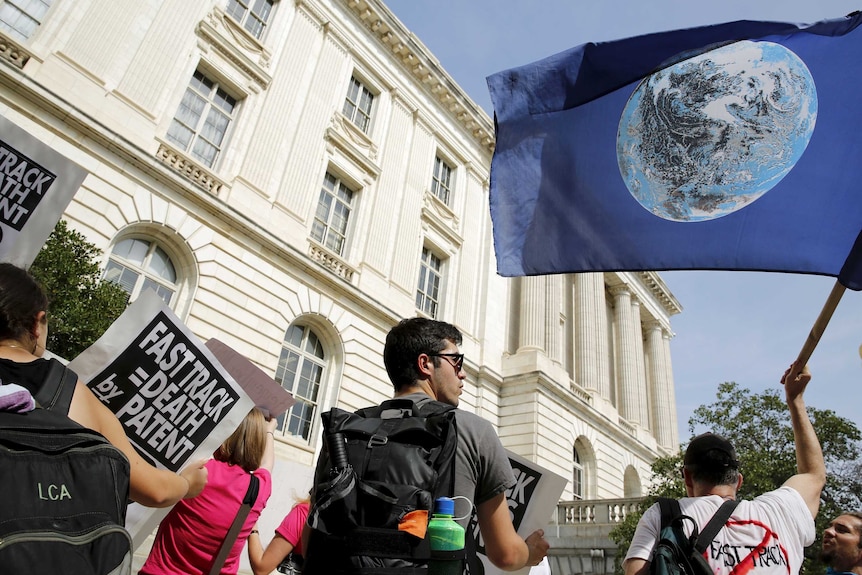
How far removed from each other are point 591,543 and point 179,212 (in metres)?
15.1

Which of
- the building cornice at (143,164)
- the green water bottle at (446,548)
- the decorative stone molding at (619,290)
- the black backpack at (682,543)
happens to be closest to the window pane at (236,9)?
the building cornice at (143,164)

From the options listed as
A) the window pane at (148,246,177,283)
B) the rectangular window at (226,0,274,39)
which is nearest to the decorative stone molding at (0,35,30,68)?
the window pane at (148,246,177,283)

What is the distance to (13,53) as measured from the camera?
1064 cm

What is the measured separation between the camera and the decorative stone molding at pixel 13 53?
10430 mm

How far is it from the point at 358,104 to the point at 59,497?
18.6 m

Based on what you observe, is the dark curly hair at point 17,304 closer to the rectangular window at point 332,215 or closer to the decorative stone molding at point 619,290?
the rectangular window at point 332,215

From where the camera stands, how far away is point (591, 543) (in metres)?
17.8

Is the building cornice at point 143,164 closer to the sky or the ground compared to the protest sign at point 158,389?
closer to the sky

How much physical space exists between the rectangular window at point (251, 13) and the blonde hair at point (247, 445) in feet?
47.4

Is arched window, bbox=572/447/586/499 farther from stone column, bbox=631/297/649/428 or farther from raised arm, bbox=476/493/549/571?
raised arm, bbox=476/493/549/571

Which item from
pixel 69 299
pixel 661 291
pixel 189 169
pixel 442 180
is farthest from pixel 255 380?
pixel 661 291

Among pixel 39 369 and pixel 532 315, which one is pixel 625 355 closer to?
pixel 532 315

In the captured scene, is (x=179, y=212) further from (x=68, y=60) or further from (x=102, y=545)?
(x=102, y=545)

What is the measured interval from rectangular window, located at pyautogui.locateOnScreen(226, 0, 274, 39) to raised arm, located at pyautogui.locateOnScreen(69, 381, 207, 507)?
15628mm
